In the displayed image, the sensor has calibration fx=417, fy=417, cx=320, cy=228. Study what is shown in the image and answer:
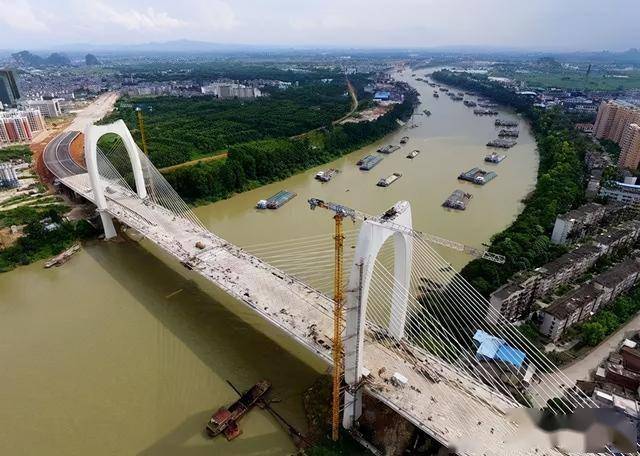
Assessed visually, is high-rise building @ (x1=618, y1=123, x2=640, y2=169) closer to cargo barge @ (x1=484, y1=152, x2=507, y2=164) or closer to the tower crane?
cargo barge @ (x1=484, y1=152, x2=507, y2=164)

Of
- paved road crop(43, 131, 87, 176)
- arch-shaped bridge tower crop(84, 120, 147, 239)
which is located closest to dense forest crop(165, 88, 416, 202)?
arch-shaped bridge tower crop(84, 120, 147, 239)

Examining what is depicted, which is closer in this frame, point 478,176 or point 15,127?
point 478,176

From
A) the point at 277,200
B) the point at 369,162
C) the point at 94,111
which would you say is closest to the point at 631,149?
the point at 369,162

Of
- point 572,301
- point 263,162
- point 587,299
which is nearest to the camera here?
point 572,301

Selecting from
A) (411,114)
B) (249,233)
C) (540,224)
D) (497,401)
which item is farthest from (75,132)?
(497,401)

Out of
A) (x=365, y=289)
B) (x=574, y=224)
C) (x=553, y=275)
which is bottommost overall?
(x=553, y=275)

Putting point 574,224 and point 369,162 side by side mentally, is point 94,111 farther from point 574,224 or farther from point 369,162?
point 574,224

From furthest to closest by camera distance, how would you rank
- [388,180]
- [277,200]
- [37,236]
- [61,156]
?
[61,156] → [388,180] → [277,200] → [37,236]
